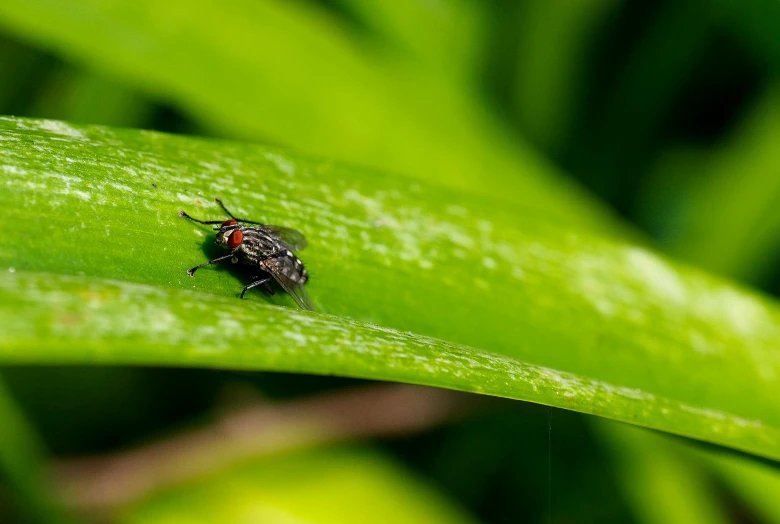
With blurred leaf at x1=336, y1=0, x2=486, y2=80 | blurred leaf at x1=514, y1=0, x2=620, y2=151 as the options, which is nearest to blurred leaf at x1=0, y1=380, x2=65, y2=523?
blurred leaf at x1=336, y1=0, x2=486, y2=80

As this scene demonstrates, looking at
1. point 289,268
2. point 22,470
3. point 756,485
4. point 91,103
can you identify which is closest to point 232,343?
point 289,268

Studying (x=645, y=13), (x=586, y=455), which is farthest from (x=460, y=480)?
(x=645, y=13)

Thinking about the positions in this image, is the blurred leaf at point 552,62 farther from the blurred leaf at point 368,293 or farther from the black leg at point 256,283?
the black leg at point 256,283

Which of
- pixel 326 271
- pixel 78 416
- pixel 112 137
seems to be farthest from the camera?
pixel 78 416

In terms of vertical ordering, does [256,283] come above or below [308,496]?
above

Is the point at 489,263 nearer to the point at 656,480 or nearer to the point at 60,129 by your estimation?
the point at 60,129

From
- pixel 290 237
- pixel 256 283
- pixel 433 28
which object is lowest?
pixel 256 283

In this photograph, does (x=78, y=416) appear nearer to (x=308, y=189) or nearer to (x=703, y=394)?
(x=308, y=189)
